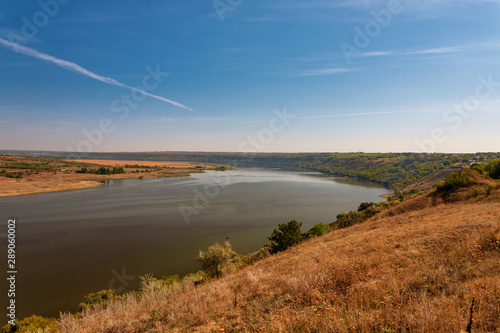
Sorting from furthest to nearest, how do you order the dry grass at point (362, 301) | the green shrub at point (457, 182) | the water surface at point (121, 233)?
the green shrub at point (457, 182) → the water surface at point (121, 233) → the dry grass at point (362, 301)

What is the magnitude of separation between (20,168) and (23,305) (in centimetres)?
9959

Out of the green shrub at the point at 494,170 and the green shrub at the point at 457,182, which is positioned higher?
the green shrub at the point at 494,170

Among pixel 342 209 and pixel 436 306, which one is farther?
pixel 342 209

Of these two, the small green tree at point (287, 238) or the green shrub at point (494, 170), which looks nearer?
the small green tree at point (287, 238)

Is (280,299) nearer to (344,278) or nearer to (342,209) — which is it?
(344,278)

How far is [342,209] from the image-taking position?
49750 millimetres

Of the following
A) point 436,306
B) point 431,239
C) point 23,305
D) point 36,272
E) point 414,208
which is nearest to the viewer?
point 436,306

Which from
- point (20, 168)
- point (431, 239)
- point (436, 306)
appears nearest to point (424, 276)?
point (436, 306)

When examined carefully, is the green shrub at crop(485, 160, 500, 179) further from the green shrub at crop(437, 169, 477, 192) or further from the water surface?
the water surface

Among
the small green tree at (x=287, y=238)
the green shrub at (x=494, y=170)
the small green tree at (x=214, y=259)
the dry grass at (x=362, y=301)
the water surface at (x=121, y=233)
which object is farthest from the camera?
the green shrub at (x=494, y=170)

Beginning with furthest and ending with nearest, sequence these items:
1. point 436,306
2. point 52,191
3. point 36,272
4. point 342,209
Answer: point 52,191, point 342,209, point 36,272, point 436,306

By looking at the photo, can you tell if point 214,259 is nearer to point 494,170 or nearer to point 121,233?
point 121,233

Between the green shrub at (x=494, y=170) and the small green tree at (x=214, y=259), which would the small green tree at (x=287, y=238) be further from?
the green shrub at (x=494, y=170)

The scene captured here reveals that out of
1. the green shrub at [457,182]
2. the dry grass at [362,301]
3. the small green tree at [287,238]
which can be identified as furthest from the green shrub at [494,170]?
the dry grass at [362,301]
